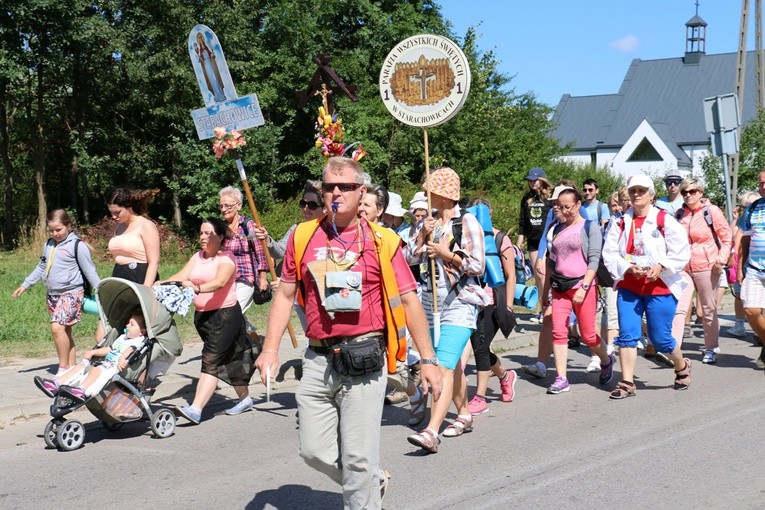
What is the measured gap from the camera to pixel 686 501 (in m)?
5.53

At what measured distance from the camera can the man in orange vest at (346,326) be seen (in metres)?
4.62

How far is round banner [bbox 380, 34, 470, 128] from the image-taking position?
308 inches

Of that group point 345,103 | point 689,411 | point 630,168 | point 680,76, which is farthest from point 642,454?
point 680,76

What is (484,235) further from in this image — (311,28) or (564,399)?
(311,28)

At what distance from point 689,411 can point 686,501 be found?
2.64m

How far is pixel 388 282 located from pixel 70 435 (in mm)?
3404

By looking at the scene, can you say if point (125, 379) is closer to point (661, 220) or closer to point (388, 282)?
point (388, 282)

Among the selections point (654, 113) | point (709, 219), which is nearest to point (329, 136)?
point (709, 219)

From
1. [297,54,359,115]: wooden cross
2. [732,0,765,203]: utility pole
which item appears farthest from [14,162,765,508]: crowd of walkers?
[732,0,765,203]: utility pole

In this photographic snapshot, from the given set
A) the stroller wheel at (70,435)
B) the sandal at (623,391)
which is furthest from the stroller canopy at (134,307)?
the sandal at (623,391)

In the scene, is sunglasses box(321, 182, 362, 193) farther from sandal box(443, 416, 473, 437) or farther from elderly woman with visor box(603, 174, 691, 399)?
elderly woman with visor box(603, 174, 691, 399)

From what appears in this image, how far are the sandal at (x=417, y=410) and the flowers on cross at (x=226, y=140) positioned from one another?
10.1 ft

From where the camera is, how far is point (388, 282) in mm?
4762

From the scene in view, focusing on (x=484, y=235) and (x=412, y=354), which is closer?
(x=484, y=235)
